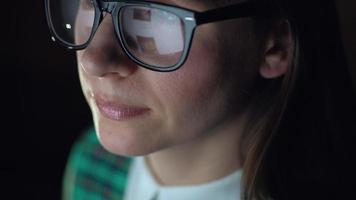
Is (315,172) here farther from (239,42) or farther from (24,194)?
(24,194)

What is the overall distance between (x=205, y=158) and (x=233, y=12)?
0.93ft

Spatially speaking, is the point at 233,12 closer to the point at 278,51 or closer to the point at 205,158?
the point at 278,51

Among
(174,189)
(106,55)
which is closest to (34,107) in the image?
(174,189)

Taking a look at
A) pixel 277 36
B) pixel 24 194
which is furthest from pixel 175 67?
pixel 24 194

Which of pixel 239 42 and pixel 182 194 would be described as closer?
pixel 239 42

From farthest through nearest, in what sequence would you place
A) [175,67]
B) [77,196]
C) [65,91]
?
[65,91] < [77,196] < [175,67]

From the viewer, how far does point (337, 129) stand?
832mm

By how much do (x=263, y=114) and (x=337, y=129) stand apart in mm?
120

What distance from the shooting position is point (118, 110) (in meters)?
0.74

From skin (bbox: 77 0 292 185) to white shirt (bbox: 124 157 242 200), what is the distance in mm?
91

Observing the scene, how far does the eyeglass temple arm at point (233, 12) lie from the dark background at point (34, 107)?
877mm

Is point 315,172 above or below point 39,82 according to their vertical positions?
above

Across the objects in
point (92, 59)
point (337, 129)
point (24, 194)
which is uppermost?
point (92, 59)

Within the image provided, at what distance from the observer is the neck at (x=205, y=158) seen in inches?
32.8
